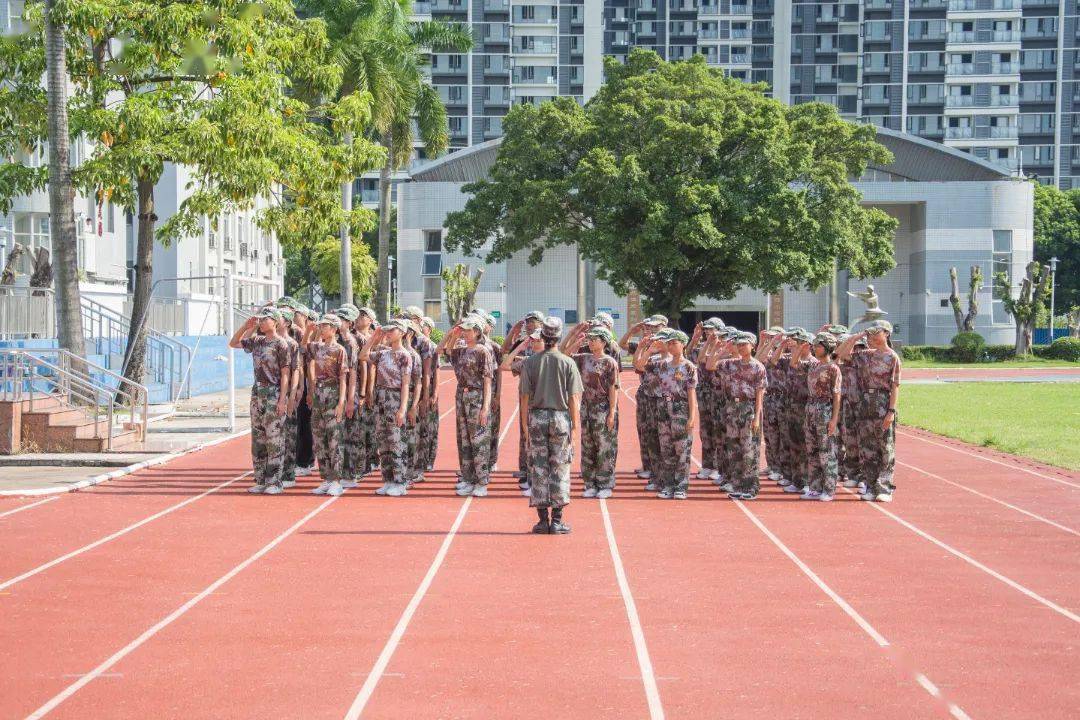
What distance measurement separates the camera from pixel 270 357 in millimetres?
13930

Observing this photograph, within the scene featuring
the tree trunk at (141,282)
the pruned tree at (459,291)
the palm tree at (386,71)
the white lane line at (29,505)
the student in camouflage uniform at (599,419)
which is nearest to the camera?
the white lane line at (29,505)

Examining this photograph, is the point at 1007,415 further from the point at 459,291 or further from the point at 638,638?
the point at 459,291

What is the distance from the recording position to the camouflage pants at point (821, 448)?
1388cm

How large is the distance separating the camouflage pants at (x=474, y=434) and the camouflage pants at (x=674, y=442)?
6.35 ft

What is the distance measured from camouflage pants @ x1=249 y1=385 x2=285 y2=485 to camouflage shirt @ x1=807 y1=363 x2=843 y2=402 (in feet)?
19.2

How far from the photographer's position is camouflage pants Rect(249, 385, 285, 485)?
13953 mm

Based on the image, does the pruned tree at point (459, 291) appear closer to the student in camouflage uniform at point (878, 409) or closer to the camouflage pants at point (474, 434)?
the camouflage pants at point (474, 434)

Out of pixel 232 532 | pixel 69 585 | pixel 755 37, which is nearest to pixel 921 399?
pixel 232 532

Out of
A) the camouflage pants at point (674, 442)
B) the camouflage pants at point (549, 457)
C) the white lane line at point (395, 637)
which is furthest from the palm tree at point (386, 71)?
the white lane line at point (395, 637)

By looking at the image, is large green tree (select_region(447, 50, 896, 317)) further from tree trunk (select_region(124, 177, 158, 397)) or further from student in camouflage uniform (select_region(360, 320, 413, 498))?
student in camouflage uniform (select_region(360, 320, 413, 498))

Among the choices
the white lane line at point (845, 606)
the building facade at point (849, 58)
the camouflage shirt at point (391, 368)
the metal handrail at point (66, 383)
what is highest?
the building facade at point (849, 58)

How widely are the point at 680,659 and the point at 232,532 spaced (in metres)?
5.56

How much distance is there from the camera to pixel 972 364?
58.2 metres

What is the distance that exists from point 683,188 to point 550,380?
33773mm
